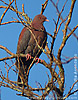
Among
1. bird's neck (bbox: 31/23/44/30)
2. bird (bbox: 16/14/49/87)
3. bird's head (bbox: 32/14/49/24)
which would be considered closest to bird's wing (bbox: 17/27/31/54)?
bird (bbox: 16/14/49/87)

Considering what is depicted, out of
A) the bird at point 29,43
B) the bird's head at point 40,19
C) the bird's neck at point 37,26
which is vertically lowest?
the bird at point 29,43

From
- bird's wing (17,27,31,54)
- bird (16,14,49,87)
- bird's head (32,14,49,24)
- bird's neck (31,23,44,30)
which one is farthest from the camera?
bird's head (32,14,49,24)

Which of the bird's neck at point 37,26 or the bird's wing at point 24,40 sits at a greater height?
the bird's neck at point 37,26

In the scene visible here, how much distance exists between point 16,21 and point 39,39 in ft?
4.88

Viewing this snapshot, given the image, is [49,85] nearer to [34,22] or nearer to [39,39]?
[39,39]

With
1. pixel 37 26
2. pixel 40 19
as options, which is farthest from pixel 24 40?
pixel 40 19

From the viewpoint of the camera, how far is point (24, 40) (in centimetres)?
651

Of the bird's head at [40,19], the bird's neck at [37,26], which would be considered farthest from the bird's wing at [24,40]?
the bird's head at [40,19]

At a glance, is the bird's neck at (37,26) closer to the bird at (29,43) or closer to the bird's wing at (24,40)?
the bird at (29,43)

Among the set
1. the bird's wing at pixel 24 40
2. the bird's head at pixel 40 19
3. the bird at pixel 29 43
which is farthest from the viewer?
the bird's head at pixel 40 19

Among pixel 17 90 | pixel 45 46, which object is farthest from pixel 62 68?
pixel 45 46

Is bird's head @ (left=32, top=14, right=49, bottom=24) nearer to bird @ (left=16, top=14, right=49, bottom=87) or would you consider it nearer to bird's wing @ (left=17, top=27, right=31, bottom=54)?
bird @ (left=16, top=14, right=49, bottom=87)

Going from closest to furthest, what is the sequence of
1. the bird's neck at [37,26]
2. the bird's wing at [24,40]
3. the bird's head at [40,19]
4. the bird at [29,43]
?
the bird at [29,43] < the bird's wing at [24,40] < the bird's neck at [37,26] < the bird's head at [40,19]

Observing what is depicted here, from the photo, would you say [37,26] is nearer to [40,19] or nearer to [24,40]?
[40,19]
